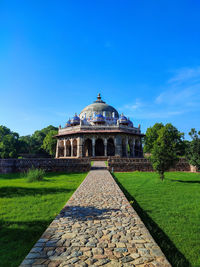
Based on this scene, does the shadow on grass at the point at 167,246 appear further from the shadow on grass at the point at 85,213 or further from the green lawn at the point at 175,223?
the shadow on grass at the point at 85,213

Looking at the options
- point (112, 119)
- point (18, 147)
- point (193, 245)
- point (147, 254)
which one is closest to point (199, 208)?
point (193, 245)

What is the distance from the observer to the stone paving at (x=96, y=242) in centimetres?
270

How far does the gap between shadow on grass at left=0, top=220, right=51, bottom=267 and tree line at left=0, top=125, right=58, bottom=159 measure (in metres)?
32.8

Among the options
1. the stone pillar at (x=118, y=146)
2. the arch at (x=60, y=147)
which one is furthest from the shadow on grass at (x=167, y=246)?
the arch at (x=60, y=147)

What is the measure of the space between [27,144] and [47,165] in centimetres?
3785

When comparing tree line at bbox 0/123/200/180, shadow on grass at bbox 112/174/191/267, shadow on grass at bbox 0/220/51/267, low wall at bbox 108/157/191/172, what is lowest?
shadow on grass at bbox 112/174/191/267

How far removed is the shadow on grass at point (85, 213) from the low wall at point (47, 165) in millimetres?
11384

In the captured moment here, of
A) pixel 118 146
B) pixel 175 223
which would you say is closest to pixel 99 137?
pixel 118 146

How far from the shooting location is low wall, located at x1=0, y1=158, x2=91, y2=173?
1667 centimetres

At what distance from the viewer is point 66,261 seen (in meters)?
2.69

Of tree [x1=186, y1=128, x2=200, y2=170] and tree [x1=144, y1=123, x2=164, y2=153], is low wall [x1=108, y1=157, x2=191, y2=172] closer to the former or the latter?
tree [x1=186, y1=128, x2=200, y2=170]

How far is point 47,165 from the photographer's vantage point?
16.8m

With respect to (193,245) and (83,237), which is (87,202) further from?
(193,245)

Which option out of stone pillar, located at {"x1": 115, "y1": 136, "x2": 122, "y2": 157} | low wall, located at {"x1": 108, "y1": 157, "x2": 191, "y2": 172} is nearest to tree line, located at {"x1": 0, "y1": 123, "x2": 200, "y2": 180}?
low wall, located at {"x1": 108, "y1": 157, "x2": 191, "y2": 172}
